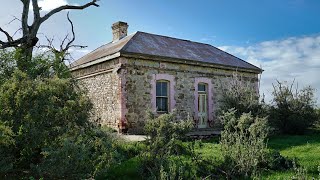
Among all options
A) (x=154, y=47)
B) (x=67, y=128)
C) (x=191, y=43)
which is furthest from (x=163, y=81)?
(x=67, y=128)

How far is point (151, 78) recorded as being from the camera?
50.3 feet

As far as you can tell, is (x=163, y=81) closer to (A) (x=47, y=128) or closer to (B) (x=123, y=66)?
(B) (x=123, y=66)

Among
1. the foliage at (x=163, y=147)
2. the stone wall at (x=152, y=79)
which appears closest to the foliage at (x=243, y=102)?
the stone wall at (x=152, y=79)

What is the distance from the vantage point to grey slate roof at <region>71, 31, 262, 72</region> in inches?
612

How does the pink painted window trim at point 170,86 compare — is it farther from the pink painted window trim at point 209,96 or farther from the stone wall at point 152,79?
the pink painted window trim at point 209,96

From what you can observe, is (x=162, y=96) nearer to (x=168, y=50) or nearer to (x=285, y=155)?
(x=168, y=50)

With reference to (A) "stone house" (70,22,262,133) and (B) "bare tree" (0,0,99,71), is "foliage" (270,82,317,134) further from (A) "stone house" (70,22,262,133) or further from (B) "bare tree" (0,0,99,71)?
(B) "bare tree" (0,0,99,71)

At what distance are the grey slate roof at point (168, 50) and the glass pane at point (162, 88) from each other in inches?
54.3

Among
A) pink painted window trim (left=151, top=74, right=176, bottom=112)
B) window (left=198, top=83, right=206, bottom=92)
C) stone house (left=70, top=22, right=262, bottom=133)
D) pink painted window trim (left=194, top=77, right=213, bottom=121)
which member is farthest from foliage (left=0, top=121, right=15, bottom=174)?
window (left=198, top=83, right=206, bottom=92)

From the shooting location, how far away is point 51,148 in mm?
6133

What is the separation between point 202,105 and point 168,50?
3592 mm

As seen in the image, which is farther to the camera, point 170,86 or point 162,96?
point 170,86

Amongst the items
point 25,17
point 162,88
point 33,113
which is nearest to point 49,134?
point 33,113

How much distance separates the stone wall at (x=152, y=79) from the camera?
48.0 feet
